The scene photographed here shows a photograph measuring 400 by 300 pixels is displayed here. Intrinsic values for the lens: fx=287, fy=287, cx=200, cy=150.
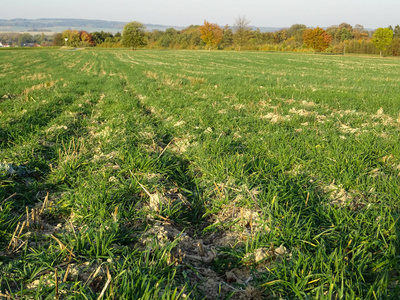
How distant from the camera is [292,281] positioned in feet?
6.75

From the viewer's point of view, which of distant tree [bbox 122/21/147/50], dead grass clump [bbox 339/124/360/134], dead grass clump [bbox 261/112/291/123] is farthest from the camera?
distant tree [bbox 122/21/147/50]

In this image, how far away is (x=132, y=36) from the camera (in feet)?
249

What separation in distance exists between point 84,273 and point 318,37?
7265 centimetres

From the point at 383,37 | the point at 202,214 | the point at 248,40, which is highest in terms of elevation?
the point at 248,40

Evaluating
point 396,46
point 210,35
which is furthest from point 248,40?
point 396,46

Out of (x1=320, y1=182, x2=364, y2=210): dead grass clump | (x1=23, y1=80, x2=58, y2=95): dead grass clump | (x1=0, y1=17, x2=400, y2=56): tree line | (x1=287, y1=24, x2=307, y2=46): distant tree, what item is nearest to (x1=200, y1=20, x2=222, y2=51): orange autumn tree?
(x1=0, y1=17, x2=400, y2=56): tree line

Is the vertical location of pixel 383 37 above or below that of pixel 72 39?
below

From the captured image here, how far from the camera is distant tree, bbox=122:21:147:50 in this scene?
75.9 meters

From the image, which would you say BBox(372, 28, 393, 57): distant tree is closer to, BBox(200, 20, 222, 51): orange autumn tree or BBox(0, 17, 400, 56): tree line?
BBox(0, 17, 400, 56): tree line

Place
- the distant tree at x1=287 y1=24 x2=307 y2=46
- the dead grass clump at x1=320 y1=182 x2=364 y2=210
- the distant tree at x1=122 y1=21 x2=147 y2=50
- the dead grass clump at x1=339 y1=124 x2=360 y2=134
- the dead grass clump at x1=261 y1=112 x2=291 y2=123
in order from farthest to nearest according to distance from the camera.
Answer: the distant tree at x1=287 y1=24 x2=307 y2=46 → the distant tree at x1=122 y1=21 x2=147 y2=50 → the dead grass clump at x1=261 y1=112 x2=291 y2=123 → the dead grass clump at x1=339 y1=124 x2=360 y2=134 → the dead grass clump at x1=320 y1=182 x2=364 y2=210

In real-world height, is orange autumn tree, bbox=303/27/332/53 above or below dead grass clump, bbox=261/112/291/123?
above

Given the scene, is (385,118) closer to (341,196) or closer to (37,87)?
(341,196)

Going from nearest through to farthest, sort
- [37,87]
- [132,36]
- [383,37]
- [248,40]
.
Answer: [37,87] → [383,37] → [132,36] → [248,40]

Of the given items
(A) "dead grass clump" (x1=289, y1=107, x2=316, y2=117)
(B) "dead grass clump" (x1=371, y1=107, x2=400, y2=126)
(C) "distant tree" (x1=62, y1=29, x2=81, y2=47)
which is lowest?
(B) "dead grass clump" (x1=371, y1=107, x2=400, y2=126)
